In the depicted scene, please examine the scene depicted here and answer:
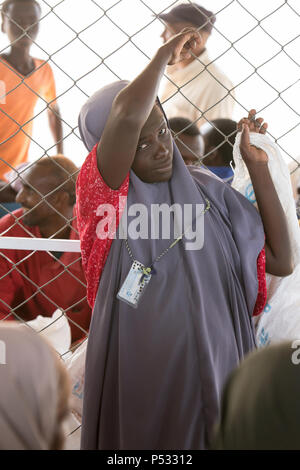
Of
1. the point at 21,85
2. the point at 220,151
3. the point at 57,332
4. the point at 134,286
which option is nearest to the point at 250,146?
the point at 134,286

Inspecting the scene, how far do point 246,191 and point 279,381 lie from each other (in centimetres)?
101

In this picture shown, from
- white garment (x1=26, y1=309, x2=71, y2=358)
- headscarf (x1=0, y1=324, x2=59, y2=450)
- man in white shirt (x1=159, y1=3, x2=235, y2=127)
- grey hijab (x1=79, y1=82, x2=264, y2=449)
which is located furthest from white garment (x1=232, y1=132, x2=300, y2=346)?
man in white shirt (x1=159, y1=3, x2=235, y2=127)

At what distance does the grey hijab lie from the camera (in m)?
1.49

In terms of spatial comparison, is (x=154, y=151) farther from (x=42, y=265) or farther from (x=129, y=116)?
(x=42, y=265)

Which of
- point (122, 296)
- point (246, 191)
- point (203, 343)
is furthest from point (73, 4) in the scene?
point (203, 343)

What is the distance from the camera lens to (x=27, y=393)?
0.86m

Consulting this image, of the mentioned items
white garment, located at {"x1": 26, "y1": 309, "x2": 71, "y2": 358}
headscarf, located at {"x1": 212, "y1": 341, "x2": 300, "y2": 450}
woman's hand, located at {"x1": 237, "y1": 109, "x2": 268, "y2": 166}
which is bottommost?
white garment, located at {"x1": 26, "y1": 309, "x2": 71, "y2": 358}

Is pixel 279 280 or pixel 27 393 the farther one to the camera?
pixel 279 280

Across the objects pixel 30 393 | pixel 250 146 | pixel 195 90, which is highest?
pixel 195 90

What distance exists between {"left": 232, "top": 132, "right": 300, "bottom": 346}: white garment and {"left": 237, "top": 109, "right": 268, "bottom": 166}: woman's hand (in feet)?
0.04

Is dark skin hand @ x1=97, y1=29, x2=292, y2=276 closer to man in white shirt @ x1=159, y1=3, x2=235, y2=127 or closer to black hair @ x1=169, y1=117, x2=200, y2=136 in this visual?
black hair @ x1=169, y1=117, x2=200, y2=136

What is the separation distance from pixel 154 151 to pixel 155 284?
34cm

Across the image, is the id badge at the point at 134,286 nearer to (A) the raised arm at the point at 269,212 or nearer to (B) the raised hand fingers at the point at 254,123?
(A) the raised arm at the point at 269,212

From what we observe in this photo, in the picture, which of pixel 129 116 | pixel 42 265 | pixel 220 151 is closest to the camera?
pixel 129 116
